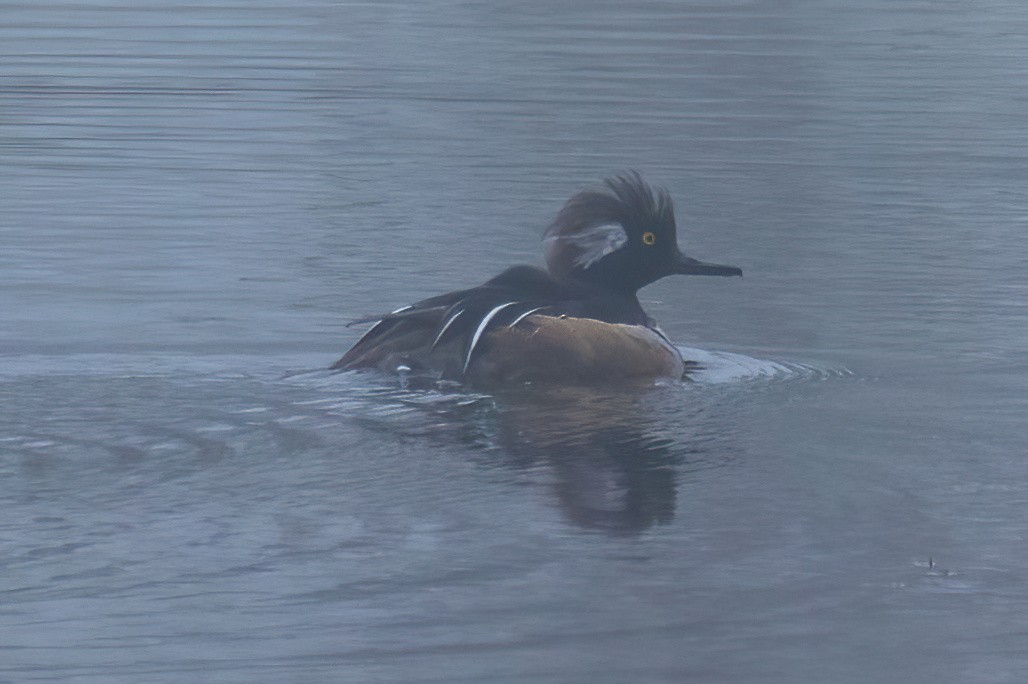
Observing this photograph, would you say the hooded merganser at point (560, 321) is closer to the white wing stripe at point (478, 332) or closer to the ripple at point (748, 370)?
the white wing stripe at point (478, 332)

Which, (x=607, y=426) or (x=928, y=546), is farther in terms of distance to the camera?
(x=607, y=426)

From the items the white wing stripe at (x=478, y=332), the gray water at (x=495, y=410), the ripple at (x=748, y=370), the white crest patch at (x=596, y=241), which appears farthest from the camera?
the white crest patch at (x=596, y=241)

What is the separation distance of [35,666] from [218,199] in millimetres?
6714

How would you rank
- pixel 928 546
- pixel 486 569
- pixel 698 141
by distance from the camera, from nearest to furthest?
pixel 486 569 < pixel 928 546 < pixel 698 141

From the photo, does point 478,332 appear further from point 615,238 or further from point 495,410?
point 615,238

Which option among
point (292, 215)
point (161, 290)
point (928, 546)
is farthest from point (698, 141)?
point (928, 546)

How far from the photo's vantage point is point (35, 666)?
4.44m

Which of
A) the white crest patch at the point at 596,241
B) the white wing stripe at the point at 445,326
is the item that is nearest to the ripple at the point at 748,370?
the white crest patch at the point at 596,241

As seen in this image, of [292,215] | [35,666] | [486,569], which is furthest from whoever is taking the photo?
[292,215]

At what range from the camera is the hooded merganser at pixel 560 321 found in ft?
23.2

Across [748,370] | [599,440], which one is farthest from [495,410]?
[748,370]

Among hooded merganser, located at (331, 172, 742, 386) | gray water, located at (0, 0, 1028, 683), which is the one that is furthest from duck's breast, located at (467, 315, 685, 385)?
gray water, located at (0, 0, 1028, 683)

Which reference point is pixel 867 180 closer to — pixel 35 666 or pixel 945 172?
pixel 945 172

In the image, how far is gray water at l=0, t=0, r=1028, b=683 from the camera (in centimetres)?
477
